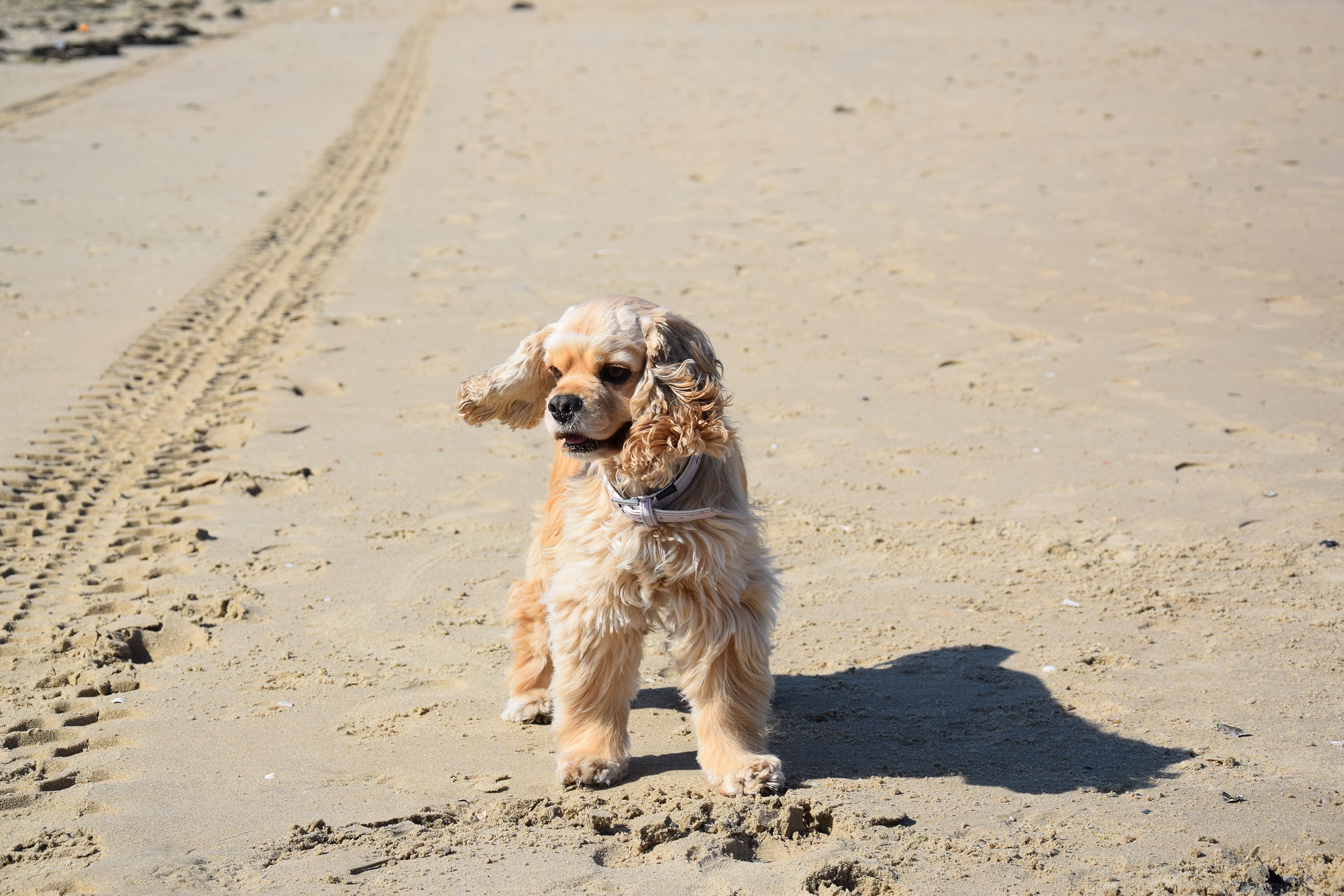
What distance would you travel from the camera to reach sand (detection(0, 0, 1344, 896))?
139 inches

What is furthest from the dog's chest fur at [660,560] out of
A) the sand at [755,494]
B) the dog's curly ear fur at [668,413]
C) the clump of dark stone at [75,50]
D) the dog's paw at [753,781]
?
the clump of dark stone at [75,50]

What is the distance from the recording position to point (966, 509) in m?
6.16

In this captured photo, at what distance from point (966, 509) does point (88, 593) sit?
4127 mm

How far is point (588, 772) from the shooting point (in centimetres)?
380

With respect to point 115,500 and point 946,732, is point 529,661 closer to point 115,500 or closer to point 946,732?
point 946,732

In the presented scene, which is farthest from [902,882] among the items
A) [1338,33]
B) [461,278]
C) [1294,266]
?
[1338,33]

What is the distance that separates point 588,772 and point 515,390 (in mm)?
1249

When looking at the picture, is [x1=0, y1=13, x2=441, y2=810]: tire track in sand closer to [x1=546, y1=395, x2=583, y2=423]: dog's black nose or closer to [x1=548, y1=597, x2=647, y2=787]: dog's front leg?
[x1=548, y1=597, x2=647, y2=787]: dog's front leg

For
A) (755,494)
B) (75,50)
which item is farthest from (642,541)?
(75,50)

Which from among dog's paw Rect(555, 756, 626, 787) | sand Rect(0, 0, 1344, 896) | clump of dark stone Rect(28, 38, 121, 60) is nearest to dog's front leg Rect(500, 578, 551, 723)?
sand Rect(0, 0, 1344, 896)

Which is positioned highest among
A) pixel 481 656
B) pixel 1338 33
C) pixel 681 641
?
pixel 1338 33

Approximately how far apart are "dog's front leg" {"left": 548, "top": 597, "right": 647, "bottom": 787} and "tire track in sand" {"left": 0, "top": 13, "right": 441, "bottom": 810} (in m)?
1.49

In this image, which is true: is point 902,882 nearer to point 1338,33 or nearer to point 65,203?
point 65,203

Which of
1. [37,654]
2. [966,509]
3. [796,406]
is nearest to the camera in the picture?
[37,654]
